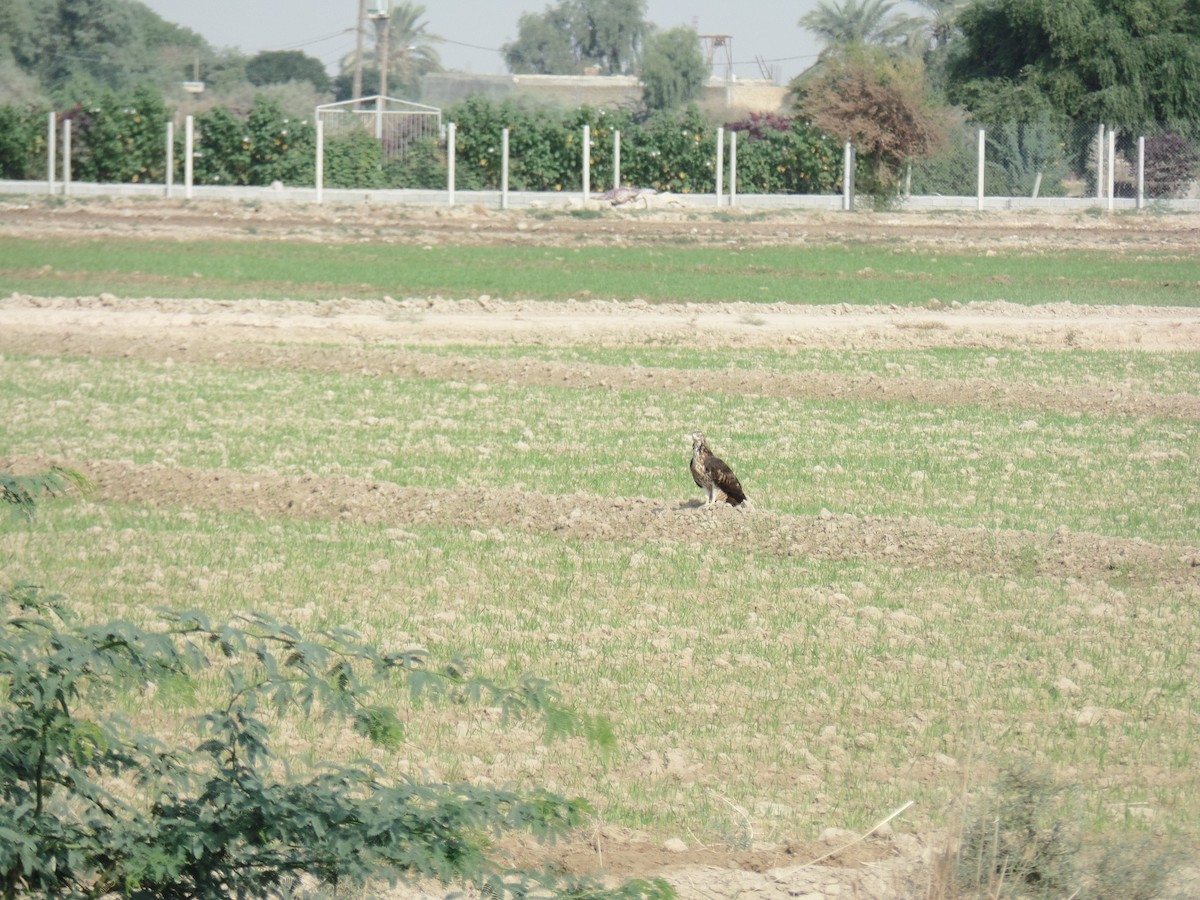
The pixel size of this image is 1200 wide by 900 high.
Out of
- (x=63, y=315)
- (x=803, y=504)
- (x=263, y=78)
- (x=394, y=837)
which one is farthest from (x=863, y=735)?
(x=263, y=78)

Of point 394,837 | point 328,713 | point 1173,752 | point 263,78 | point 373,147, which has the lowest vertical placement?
point 1173,752

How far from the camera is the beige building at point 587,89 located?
10575 cm

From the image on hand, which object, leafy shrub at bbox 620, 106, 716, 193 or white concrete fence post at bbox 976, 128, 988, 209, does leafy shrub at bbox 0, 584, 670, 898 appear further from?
leafy shrub at bbox 620, 106, 716, 193

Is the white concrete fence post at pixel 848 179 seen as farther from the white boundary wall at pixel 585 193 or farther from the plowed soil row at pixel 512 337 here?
the plowed soil row at pixel 512 337

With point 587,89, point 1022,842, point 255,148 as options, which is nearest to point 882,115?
point 255,148

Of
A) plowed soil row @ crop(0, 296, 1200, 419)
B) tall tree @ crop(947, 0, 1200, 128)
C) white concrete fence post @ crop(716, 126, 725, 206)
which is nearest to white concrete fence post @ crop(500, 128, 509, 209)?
white concrete fence post @ crop(716, 126, 725, 206)

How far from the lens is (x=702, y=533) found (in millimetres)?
10625

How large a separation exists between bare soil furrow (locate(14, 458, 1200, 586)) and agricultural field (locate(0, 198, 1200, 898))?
37mm

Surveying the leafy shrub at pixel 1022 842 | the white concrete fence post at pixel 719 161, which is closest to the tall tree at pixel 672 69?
the white concrete fence post at pixel 719 161

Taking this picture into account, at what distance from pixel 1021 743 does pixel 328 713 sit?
371 cm

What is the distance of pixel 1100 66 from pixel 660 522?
46257 millimetres

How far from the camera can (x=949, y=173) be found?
48844 millimetres

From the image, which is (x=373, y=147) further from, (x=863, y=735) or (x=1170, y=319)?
(x=863, y=735)

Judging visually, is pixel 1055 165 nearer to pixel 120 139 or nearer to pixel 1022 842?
pixel 120 139
